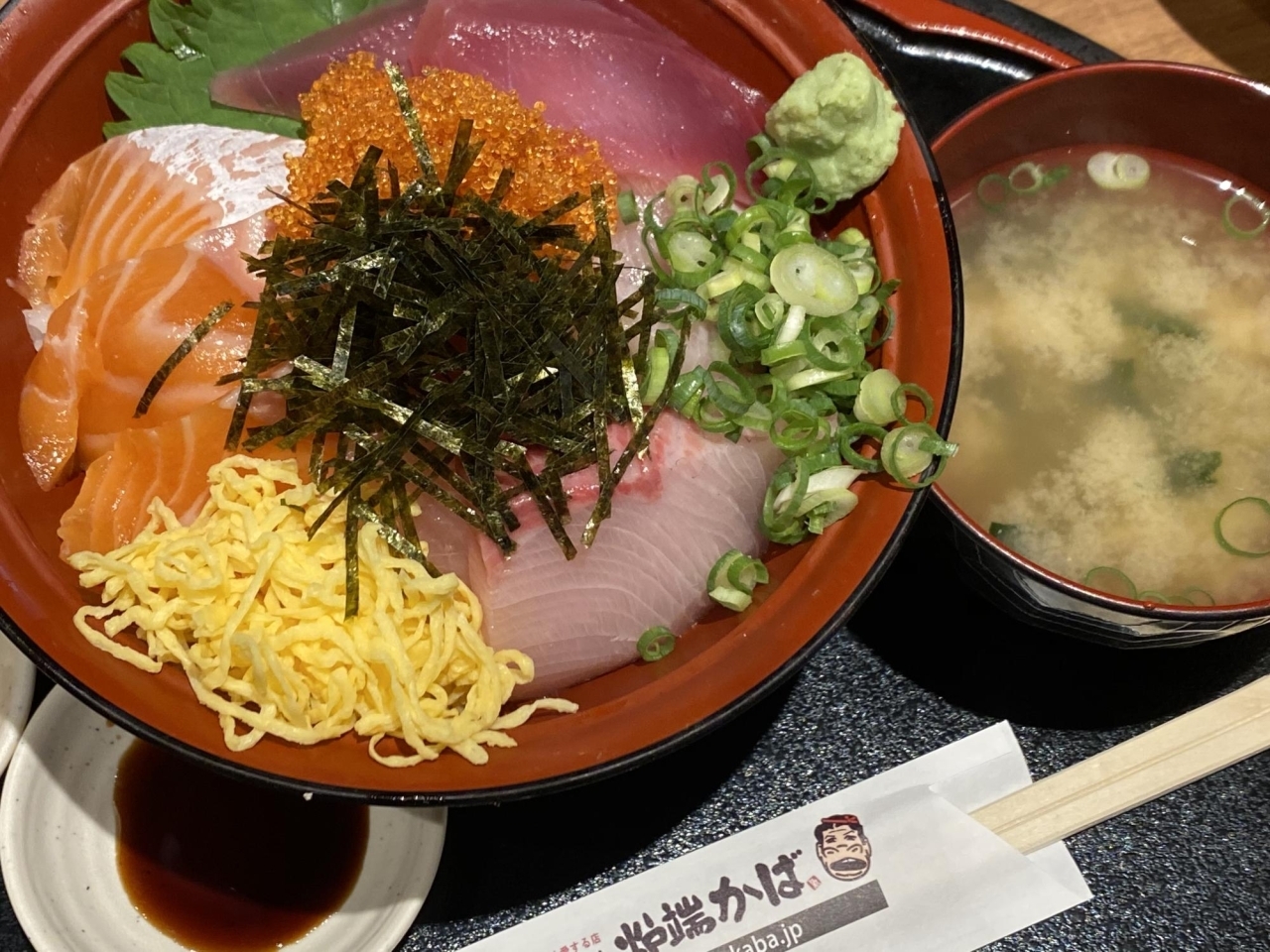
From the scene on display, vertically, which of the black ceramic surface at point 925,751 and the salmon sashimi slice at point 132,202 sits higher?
the salmon sashimi slice at point 132,202

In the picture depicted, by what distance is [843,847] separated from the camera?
5.41 ft

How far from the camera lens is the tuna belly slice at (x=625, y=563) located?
1.36 metres

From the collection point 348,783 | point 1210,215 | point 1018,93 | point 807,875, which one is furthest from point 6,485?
point 1210,215

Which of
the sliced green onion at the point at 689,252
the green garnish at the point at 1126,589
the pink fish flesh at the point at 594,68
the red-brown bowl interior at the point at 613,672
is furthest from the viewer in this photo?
the green garnish at the point at 1126,589

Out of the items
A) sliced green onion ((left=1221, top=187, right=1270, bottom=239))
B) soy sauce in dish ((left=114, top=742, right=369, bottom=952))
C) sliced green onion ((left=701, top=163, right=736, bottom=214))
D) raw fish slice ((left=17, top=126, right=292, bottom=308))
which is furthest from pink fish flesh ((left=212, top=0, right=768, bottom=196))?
soy sauce in dish ((left=114, top=742, right=369, bottom=952))

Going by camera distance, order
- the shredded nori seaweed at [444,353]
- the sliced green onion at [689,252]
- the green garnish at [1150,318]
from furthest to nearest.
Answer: the green garnish at [1150,318] < the sliced green onion at [689,252] < the shredded nori seaweed at [444,353]

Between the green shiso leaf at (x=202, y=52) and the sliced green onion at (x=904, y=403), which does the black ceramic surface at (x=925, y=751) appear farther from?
the green shiso leaf at (x=202, y=52)

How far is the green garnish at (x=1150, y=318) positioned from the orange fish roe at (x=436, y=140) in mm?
1125

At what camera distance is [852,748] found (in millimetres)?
1752

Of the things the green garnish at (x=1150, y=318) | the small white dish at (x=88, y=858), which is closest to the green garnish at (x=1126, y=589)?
the green garnish at (x=1150, y=318)

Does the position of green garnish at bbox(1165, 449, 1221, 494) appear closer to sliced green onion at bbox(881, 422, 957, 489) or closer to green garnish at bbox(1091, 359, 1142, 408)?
green garnish at bbox(1091, 359, 1142, 408)

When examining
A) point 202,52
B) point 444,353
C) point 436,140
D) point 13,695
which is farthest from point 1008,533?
point 13,695

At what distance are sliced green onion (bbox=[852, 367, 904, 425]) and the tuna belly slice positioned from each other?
6.1 inches

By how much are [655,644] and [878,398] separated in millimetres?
496
